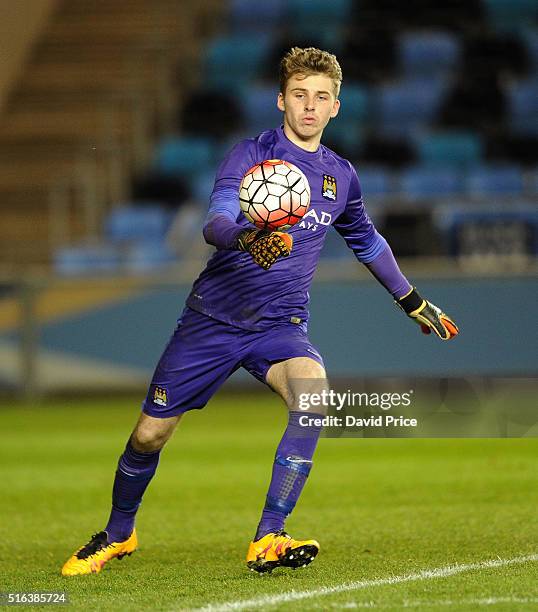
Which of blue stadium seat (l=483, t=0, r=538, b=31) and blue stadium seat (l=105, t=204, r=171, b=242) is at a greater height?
blue stadium seat (l=483, t=0, r=538, b=31)

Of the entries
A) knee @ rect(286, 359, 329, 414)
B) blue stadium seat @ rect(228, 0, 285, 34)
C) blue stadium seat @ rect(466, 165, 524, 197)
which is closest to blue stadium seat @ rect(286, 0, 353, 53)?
blue stadium seat @ rect(228, 0, 285, 34)

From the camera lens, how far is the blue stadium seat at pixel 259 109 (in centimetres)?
1911

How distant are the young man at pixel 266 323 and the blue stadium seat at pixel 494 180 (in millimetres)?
10520

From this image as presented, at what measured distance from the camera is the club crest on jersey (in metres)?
5.40

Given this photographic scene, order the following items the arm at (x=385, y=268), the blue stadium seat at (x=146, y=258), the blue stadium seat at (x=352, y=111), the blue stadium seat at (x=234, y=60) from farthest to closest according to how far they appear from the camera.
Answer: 1. the blue stadium seat at (x=234, y=60)
2. the blue stadium seat at (x=352, y=111)
3. the blue stadium seat at (x=146, y=258)
4. the arm at (x=385, y=268)

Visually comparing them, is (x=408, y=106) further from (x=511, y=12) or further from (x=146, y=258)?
(x=146, y=258)

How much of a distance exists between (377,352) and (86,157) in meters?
7.93

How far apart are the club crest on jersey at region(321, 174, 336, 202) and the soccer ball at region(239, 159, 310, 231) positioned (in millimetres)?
402

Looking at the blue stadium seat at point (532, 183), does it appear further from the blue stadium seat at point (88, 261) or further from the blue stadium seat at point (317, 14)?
the blue stadium seat at point (317, 14)

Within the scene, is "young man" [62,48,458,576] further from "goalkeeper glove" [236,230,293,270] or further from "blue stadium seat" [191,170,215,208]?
"blue stadium seat" [191,170,215,208]

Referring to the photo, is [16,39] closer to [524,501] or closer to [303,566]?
[524,501]

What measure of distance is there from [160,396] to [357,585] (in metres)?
1.12

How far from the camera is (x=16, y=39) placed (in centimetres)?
2133

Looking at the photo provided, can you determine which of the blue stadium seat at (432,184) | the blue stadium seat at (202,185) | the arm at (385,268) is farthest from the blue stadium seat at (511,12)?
the arm at (385,268)
